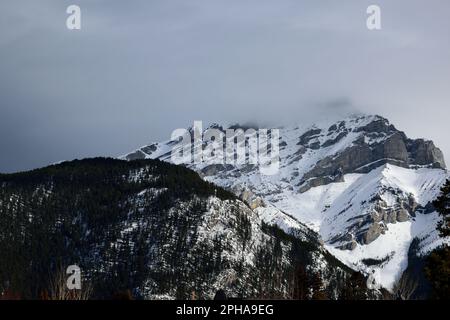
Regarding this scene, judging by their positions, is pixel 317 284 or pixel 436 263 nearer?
pixel 436 263
